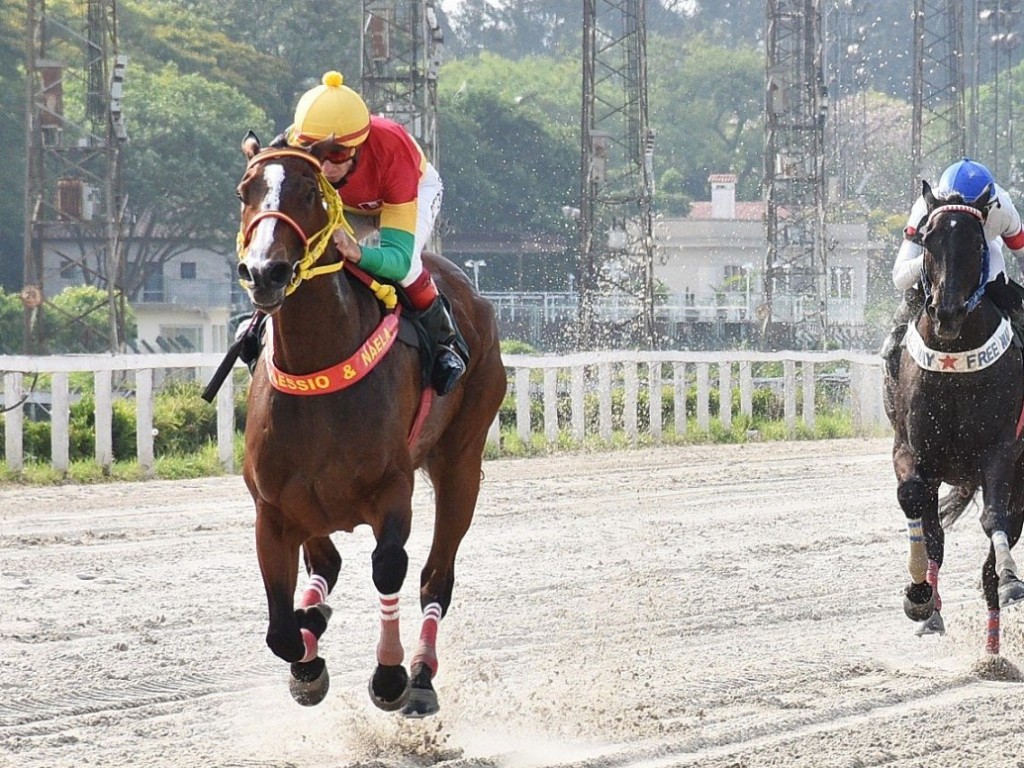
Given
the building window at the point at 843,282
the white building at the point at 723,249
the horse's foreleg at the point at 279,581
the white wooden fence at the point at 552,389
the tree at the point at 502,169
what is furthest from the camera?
the white building at the point at 723,249

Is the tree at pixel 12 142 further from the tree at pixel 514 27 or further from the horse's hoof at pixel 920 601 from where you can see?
the tree at pixel 514 27

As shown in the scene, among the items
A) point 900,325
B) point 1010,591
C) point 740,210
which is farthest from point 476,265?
point 1010,591

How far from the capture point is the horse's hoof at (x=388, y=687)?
5516 millimetres

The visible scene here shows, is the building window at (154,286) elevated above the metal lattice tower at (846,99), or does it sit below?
below

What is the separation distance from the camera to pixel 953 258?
719 centimetres

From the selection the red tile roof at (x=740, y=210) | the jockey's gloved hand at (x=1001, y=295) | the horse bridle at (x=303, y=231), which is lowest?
the jockey's gloved hand at (x=1001, y=295)

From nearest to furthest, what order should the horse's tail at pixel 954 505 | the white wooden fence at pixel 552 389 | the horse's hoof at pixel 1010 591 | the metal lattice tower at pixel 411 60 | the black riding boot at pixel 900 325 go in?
the horse's hoof at pixel 1010 591, the black riding boot at pixel 900 325, the horse's tail at pixel 954 505, the white wooden fence at pixel 552 389, the metal lattice tower at pixel 411 60

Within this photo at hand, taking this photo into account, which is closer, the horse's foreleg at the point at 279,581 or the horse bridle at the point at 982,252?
the horse's foreleg at the point at 279,581

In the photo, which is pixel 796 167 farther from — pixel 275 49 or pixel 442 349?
pixel 442 349

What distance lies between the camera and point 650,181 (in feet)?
100.0

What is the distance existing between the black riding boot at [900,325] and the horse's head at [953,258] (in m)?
0.38

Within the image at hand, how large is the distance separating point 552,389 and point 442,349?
11.5 metres

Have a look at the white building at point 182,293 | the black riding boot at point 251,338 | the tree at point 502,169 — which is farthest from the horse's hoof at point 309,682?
the tree at point 502,169

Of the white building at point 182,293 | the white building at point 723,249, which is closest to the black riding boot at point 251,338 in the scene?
the white building at point 182,293
